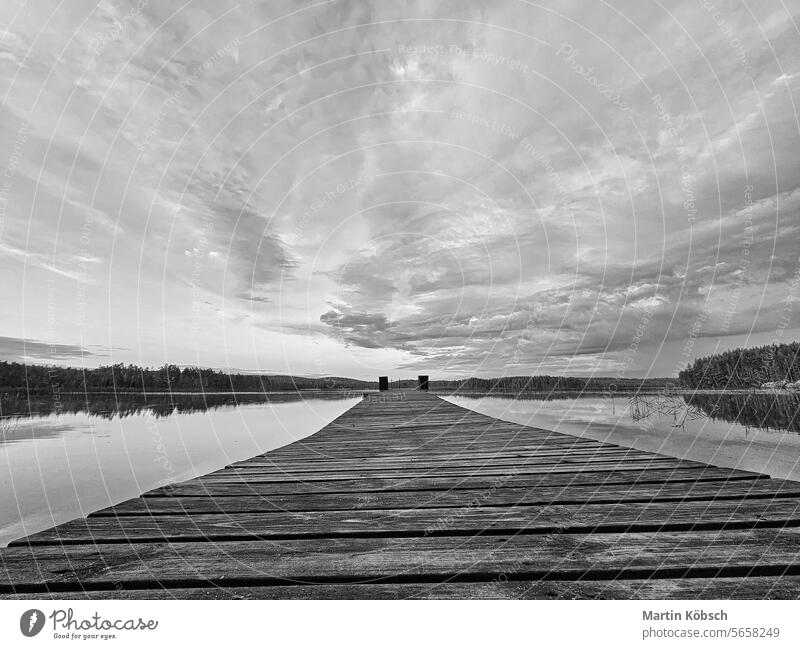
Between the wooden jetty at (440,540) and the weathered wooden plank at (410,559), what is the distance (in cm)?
1

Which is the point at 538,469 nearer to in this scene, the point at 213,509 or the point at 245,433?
the point at 213,509

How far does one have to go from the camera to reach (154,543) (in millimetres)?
2777

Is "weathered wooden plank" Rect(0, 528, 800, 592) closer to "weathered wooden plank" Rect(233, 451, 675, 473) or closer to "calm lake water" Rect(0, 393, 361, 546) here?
"weathered wooden plank" Rect(233, 451, 675, 473)

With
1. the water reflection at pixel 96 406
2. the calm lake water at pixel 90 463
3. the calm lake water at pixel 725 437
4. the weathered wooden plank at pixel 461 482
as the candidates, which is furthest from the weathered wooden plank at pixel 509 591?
the water reflection at pixel 96 406

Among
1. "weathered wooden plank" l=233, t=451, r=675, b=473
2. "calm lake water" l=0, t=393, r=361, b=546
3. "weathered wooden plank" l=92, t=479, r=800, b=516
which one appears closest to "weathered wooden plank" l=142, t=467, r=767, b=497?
"weathered wooden plank" l=92, t=479, r=800, b=516

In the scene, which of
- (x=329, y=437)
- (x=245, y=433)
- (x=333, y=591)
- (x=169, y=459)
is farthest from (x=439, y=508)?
(x=245, y=433)

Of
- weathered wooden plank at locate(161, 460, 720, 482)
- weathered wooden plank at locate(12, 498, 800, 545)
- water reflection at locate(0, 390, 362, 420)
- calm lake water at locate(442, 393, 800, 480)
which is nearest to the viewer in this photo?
weathered wooden plank at locate(12, 498, 800, 545)

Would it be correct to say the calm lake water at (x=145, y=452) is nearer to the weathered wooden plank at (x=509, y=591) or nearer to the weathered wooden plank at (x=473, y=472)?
the weathered wooden plank at (x=473, y=472)

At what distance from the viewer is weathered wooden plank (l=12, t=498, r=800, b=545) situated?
2863 millimetres

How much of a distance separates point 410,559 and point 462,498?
1.43m

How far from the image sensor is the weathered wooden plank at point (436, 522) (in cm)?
286

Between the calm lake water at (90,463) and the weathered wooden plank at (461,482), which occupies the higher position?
the weathered wooden plank at (461,482)

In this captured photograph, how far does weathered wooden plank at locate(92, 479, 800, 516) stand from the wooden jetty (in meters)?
0.02
